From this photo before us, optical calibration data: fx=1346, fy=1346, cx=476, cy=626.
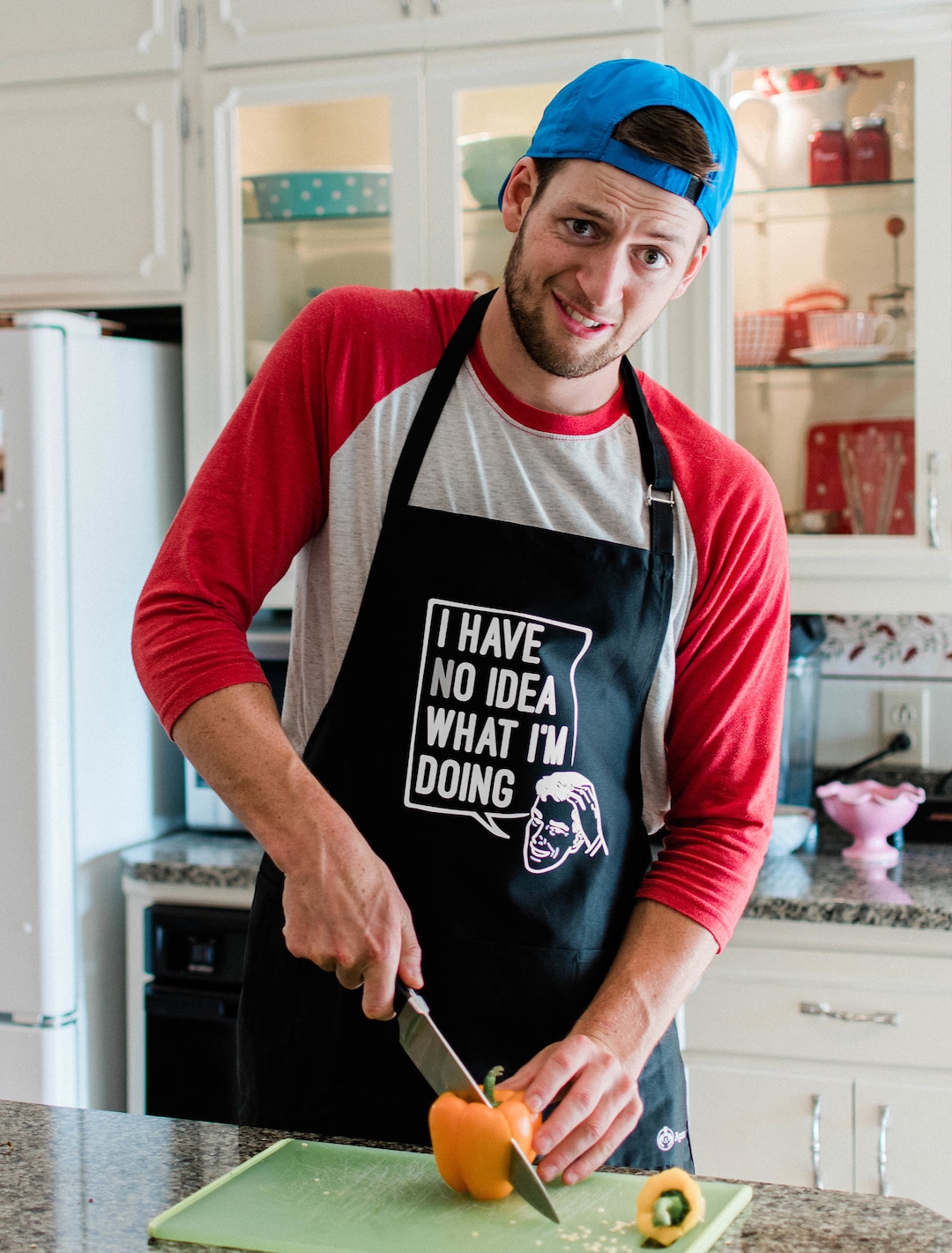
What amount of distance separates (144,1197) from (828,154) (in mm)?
1898

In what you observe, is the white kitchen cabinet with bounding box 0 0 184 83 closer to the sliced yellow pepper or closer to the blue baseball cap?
the blue baseball cap

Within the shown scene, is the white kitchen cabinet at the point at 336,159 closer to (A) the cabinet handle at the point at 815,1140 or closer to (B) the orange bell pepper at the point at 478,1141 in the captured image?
(A) the cabinet handle at the point at 815,1140

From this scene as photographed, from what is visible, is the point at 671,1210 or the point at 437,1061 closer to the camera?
the point at 671,1210

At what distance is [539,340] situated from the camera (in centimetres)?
119

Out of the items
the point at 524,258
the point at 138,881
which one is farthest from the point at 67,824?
the point at 524,258

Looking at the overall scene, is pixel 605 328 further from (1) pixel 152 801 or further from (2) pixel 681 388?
(1) pixel 152 801

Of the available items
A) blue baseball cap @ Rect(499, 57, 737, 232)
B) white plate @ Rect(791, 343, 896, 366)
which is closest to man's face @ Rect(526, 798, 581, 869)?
blue baseball cap @ Rect(499, 57, 737, 232)

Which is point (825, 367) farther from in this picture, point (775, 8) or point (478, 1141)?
point (478, 1141)

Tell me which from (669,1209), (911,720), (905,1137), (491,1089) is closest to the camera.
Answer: (669,1209)

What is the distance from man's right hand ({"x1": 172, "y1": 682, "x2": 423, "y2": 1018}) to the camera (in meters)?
1.00

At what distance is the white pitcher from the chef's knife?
164cm

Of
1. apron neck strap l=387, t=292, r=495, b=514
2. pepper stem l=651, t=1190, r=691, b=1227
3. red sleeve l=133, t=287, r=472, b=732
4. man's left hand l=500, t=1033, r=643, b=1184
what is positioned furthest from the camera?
apron neck strap l=387, t=292, r=495, b=514

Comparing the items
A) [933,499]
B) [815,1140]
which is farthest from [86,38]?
[815,1140]

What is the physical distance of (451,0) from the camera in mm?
2191
